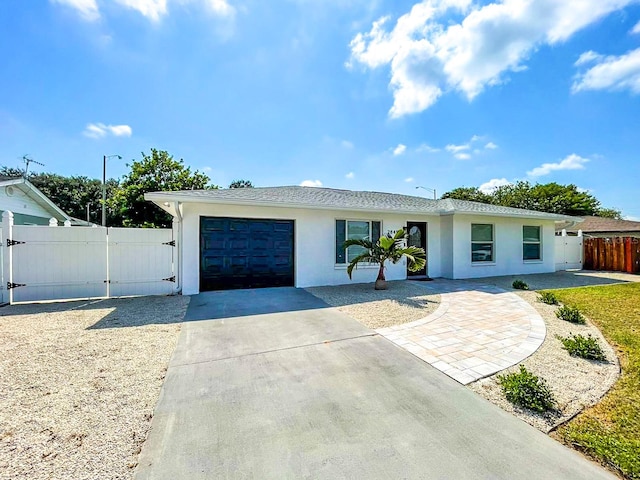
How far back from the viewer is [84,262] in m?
7.24

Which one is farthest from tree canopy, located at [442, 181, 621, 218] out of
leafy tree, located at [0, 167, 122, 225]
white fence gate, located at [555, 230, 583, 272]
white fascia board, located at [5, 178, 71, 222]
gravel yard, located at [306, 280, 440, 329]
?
leafy tree, located at [0, 167, 122, 225]

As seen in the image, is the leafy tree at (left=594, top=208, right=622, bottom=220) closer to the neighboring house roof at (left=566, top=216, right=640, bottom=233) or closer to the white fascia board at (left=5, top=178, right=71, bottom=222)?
the neighboring house roof at (left=566, top=216, right=640, bottom=233)

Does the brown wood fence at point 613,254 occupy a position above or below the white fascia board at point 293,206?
below

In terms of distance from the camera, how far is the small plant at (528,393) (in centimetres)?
262

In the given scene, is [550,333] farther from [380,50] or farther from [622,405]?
[380,50]

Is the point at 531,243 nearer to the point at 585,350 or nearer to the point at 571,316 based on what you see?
the point at 571,316

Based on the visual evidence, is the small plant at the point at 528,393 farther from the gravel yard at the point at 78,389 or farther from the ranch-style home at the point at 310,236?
the ranch-style home at the point at 310,236

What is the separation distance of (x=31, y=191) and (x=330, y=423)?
15642 millimetres

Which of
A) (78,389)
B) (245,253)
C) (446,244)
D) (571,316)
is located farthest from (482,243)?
(78,389)

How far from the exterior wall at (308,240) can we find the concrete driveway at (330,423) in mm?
4226

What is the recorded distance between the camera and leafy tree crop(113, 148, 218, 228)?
18.3 metres

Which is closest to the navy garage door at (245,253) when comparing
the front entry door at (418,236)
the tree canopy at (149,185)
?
the front entry door at (418,236)

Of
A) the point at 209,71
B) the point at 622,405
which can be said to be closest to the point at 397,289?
the point at 622,405

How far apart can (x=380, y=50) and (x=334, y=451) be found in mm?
11039
